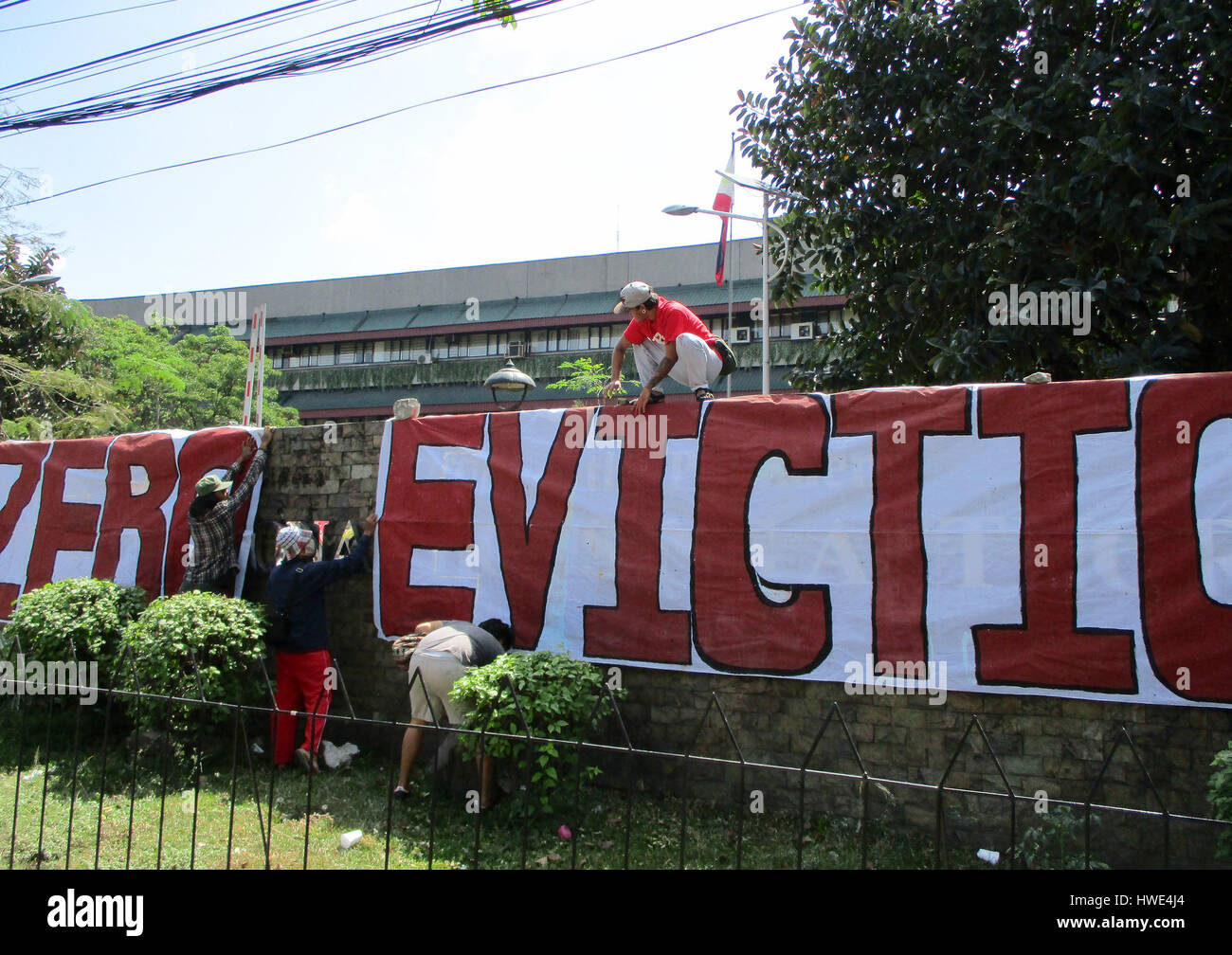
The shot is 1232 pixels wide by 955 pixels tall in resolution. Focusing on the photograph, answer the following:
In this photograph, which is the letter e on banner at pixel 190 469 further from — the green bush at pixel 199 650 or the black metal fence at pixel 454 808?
the black metal fence at pixel 454 808

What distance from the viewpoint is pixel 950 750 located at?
18.1ft

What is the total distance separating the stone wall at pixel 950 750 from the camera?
4.97 metres

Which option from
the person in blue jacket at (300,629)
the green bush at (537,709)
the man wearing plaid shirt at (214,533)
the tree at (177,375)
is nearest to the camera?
the green bush at (537,709)

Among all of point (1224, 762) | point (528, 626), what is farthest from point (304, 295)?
point (1224, 762)

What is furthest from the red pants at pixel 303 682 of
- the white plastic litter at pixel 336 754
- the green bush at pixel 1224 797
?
the green bush at pixel 1224 797

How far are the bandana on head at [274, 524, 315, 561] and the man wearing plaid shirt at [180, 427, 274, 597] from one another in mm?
990

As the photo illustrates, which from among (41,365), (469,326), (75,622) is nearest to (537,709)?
(75,622)

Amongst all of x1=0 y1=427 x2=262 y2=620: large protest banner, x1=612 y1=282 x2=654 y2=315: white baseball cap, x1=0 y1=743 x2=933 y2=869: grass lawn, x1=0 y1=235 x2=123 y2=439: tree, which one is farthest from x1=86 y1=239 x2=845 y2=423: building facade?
x1=0 y1=743 x2=933 y2=869: grass lawn

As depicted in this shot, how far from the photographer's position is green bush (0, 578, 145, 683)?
26.0ft

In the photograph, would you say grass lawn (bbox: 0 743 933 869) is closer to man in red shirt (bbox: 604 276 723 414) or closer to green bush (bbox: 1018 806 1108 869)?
green bush (bbox: 1018 806 1108 869)

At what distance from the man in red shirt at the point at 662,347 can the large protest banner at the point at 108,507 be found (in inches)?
148

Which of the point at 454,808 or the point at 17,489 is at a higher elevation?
the point at 17,489

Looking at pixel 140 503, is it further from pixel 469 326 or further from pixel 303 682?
pixel 469 326

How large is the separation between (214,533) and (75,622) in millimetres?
1289
